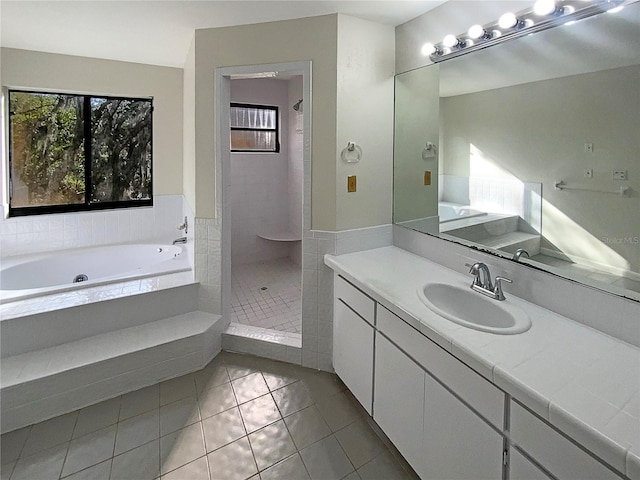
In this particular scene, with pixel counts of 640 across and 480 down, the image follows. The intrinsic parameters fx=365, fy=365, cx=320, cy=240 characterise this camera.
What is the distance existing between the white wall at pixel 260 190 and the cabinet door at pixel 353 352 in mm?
2671

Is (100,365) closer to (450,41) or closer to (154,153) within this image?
(154,153)

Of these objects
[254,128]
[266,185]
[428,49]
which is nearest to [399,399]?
[428,49]

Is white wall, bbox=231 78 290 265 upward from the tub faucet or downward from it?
upward

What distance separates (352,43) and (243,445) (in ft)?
7.80

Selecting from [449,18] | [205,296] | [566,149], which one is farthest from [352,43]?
[205,296]

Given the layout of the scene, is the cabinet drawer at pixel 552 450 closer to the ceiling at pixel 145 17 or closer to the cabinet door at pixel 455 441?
the cabinet door at pixel 455 441

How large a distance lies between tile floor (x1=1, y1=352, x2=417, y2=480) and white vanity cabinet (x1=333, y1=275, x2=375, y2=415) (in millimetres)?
176

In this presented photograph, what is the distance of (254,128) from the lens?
463 cm

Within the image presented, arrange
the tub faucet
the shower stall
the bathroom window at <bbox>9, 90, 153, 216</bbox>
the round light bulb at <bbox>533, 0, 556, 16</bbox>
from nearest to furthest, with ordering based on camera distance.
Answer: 1. the round light bulb at <bbox>533, 0, 556, 16</bbox>
2. the tub faucet
3. the bathroom window at <bbox>9, 90, 153, 216</bbox>
4. the shower stall

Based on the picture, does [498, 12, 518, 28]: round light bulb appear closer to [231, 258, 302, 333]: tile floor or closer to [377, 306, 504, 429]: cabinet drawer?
[377, 306, 504, 429]: cabinet drawer

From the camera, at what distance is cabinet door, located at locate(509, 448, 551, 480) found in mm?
1037

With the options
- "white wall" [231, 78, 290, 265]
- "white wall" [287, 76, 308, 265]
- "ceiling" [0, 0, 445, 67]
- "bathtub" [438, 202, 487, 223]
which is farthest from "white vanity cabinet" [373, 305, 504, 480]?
"white wall" [231, 78, 290, 265]

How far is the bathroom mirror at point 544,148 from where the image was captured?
53.3 inches

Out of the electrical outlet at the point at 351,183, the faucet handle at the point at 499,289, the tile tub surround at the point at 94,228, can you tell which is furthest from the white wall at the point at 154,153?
the faucet handle at the point at 499,289
